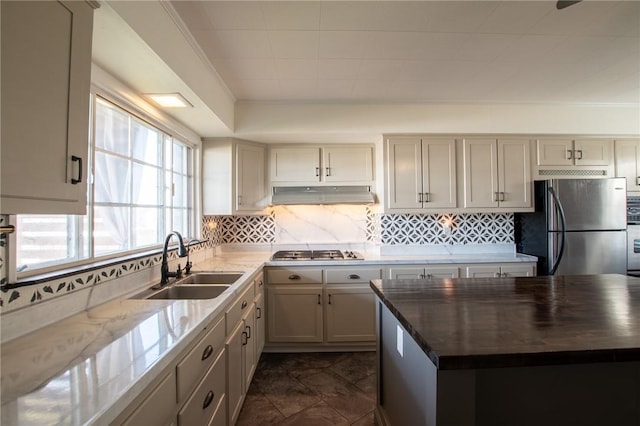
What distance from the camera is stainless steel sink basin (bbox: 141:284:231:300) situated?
1.76 meters

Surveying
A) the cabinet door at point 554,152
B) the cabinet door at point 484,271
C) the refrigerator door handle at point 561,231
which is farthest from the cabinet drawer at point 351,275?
the cabinet door at point 554,152

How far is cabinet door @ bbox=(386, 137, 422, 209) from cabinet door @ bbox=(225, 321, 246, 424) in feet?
6.03

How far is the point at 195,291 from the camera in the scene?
1813 mm

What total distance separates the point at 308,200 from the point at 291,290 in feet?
3.09

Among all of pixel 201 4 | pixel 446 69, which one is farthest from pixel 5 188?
pixel 446 69

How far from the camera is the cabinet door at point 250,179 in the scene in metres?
2.81

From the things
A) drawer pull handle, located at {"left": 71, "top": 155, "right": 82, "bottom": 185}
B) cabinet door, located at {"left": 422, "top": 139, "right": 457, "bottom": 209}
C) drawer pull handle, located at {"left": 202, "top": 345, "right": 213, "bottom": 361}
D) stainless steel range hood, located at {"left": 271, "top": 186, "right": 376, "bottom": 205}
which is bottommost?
drawer pull handle, located at {"left": 202, "top": 345, "right": 213, "bottom": 361}

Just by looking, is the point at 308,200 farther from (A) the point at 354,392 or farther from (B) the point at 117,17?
(B) the point at 117,17

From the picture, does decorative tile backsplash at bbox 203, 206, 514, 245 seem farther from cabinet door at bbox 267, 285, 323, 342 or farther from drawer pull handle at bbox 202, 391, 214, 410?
drawer pull handle at bbox 202, 391, 214, 410

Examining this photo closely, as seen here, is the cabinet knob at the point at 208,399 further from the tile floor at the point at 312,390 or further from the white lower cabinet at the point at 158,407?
the tile floor at the point at 312,390

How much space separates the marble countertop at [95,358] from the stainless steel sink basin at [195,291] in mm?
324

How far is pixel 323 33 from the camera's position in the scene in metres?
1.68

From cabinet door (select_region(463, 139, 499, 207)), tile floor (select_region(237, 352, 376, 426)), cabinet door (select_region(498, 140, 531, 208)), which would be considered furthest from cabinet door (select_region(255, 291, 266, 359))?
cabinet door (select_region(498, 140, 531, 208))

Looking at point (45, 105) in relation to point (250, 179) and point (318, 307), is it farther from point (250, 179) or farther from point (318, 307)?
point (318, 307)
